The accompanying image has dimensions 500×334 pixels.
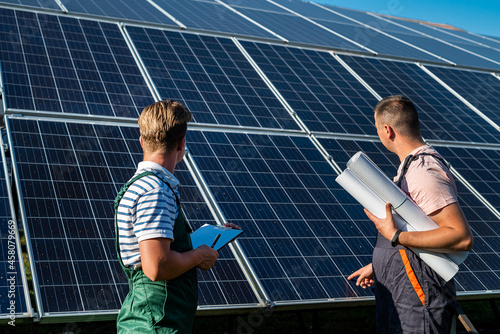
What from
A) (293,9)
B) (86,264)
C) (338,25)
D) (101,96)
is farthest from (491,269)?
(293,9)

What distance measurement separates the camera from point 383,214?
3.84 metres

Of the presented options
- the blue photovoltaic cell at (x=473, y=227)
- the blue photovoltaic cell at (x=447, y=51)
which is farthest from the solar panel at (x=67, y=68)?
the blue photovoltaic cell at (x=447, y=51)

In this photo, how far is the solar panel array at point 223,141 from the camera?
198 inches

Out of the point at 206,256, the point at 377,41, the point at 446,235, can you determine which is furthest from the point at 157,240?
the point at 377,41

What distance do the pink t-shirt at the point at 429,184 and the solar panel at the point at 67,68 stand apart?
4074mm

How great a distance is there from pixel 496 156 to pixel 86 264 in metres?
6.76

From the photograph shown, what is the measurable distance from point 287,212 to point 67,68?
3.61 m

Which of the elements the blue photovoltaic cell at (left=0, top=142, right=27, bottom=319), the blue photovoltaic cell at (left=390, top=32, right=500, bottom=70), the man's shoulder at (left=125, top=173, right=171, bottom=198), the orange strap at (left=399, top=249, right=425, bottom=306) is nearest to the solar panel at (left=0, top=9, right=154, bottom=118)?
the blue photovoltaic cell at (left=0, top=142, right=27, bottom=319)

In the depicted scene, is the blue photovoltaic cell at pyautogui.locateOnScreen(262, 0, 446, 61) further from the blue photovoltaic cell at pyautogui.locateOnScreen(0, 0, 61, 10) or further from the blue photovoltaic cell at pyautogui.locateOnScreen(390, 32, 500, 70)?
the blue photovoltaic cell at pyautogui.locateOnScreen(0, 0, 61, 10)

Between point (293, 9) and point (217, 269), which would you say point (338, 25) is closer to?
point (293, 9)

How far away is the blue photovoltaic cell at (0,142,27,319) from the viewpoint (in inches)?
165

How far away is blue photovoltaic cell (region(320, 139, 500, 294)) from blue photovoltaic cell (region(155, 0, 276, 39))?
12.6 ft

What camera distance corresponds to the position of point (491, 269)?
6250 mm

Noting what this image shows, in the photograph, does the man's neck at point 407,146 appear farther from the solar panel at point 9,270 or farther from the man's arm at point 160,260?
the solar panel at point 9,270
